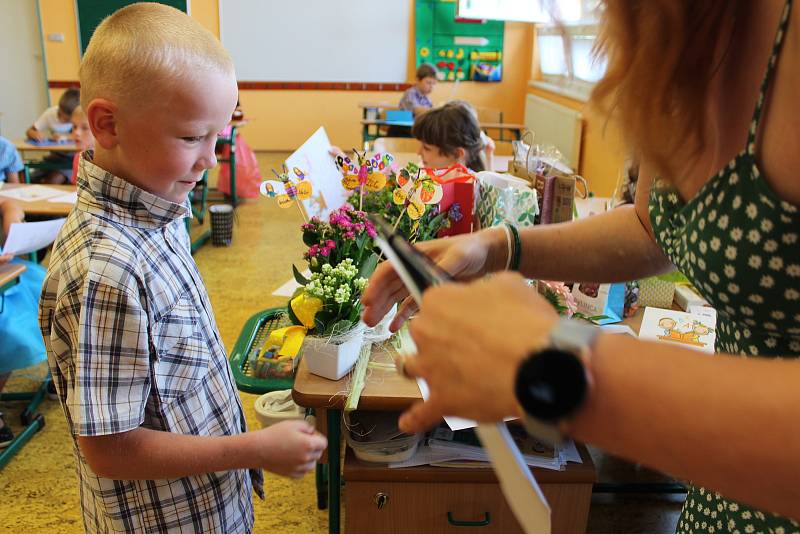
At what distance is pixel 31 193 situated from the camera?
3588 millimetres

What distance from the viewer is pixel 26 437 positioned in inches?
105

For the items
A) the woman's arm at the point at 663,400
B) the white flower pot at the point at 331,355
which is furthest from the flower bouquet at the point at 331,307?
the woman's arm at the point at 663,400

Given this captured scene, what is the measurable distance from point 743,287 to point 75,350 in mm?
891

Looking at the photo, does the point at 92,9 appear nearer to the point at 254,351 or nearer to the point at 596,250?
the point at 254,351

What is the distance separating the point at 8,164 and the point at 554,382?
4622 mm

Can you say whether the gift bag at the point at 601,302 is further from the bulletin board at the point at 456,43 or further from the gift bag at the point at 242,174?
the bulletin board at the point at 456,43

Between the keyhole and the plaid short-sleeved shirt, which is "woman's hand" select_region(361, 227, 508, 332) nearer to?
the plaid short-sleeved shirt

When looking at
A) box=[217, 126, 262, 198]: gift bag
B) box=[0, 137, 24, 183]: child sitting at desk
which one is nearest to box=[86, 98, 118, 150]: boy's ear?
box=[0, 137, 24, 183]: child sitting at desk

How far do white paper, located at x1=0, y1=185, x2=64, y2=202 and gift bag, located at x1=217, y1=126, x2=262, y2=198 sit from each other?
282cm

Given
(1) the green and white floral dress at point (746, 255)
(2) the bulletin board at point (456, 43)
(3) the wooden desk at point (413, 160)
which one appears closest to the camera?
(1) the green and white floral dress at point (746, 255)

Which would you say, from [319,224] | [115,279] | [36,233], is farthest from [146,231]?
[36,233]

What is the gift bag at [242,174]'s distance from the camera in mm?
6566

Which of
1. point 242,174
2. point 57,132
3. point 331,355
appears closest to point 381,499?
point 331,355

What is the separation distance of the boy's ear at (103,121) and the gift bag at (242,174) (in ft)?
18.3
